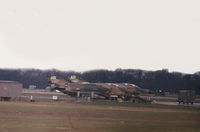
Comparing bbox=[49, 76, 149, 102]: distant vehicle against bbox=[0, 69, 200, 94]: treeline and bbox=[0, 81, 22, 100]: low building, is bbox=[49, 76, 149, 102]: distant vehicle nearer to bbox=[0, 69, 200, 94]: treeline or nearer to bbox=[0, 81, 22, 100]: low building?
bbox=[0, 81, 22, 100]: low building

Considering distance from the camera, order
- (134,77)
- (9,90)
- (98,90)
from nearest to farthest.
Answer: (9,90) → (98,90) → (134,77)

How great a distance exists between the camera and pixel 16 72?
292 ft

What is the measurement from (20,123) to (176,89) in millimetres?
73295

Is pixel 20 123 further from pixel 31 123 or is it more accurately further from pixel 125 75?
pixel 125 75

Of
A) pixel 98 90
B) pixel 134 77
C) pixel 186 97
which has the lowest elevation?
pixel 186 97

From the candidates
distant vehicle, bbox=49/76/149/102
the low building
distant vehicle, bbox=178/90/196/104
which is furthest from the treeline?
the low building

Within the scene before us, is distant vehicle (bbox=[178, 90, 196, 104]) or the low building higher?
the low building

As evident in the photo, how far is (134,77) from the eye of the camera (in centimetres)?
9250

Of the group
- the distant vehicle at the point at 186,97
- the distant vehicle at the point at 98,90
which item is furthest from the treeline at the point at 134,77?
the distant vehicle at the point at 98,90

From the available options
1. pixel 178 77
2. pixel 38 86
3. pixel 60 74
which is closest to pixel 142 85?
pixel 178 77

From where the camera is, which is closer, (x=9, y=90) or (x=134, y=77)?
(x=9, y=90)

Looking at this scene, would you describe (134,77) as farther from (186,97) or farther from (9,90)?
(9,90)

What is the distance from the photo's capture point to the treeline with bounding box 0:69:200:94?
274 ft

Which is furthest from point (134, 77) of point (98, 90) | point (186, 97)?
point (98, 90)
